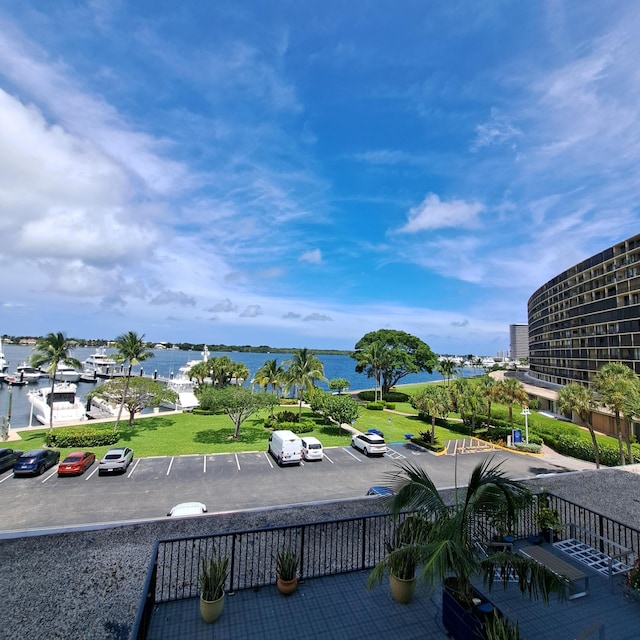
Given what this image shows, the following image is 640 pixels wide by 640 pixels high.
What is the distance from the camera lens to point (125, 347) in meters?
34.4

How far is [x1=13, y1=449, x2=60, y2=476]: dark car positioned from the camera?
20.3 m

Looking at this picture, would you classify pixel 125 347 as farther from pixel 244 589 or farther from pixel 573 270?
pixel 573 270

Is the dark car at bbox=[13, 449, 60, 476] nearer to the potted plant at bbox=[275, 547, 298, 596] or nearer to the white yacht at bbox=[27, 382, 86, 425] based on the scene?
the potted plant at bbox=[275, 547, 298, 596]

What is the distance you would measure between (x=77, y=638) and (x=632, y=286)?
217 ft

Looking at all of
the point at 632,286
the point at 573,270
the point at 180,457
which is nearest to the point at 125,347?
the point at 180,457

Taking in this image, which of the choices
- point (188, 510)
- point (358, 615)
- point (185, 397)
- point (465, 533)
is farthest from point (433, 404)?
point (185, 397)

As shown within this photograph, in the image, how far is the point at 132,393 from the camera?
3384cm

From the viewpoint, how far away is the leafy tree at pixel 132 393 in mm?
33250

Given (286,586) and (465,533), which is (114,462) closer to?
(286,586)

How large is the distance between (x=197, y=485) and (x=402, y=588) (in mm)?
15808

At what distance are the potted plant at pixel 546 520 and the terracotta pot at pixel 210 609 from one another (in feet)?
25.3

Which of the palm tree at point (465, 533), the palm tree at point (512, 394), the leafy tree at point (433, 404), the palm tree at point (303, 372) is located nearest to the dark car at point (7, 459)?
the palm tree at point (303, 372)

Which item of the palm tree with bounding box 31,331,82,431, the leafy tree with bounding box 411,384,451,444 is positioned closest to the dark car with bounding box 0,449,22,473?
the palm tree with bounding box 31,331,82,431

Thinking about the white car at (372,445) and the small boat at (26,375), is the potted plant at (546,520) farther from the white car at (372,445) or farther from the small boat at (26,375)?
the small boat at (26,375)
